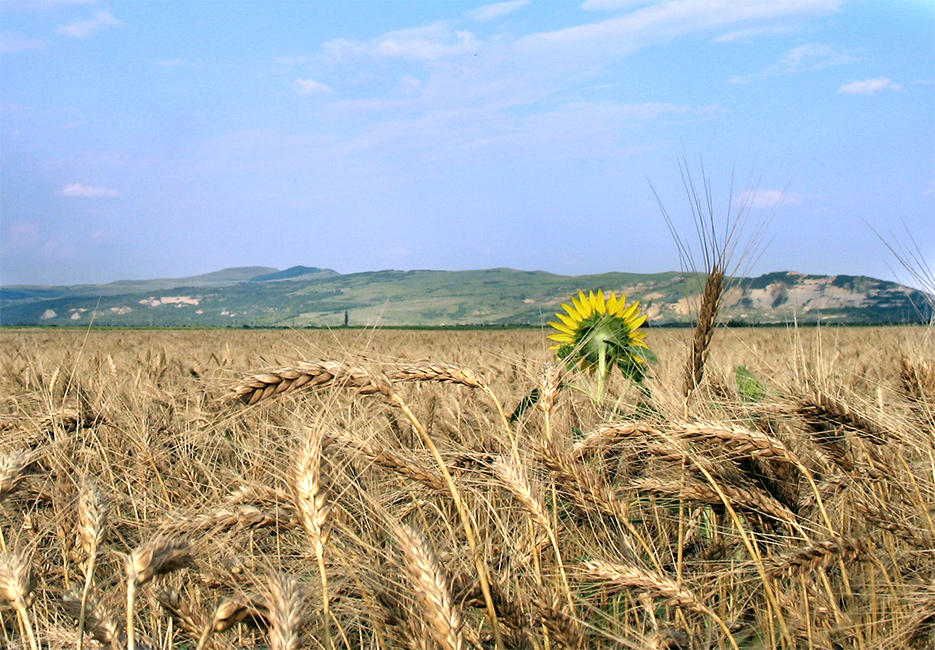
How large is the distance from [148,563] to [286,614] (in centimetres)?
31

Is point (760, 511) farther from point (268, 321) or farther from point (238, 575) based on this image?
point (268, 321)

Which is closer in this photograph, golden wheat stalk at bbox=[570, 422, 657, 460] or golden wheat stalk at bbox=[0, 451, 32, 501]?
golden wheat stalk at bbox=[0, 451, 32, 501]

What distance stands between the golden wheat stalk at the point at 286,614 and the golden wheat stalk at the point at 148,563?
25 cm

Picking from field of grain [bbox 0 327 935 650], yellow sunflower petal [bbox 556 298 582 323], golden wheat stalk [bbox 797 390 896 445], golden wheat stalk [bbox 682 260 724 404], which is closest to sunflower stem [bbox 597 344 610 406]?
field of grain [bbox 0 327 935 650]

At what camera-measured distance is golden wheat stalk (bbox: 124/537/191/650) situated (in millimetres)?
1271

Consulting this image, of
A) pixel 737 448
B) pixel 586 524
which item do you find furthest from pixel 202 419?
pixel 737 448

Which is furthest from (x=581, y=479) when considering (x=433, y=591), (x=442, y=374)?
(x=433, y=591)

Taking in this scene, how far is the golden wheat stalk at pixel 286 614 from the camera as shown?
1162 millimetres

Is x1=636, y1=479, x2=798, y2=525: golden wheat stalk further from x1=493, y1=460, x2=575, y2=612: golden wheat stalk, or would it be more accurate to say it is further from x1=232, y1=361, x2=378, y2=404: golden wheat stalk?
x1=232, y1=361, x2=378, y2=404: golden wheat stalk

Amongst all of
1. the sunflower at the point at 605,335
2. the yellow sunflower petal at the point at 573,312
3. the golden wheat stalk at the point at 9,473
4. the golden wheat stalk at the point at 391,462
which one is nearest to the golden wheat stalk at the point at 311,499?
the golden wheat stalk at the point at 391,462

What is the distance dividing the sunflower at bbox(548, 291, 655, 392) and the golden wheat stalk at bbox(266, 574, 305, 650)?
251cm

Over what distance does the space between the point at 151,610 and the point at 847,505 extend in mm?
2372

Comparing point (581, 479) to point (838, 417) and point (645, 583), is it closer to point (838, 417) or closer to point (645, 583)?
point (645, 583)

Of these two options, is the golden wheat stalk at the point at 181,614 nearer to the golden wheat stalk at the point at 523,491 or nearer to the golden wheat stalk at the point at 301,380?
the golden wheat stalk at the point at 301,380
